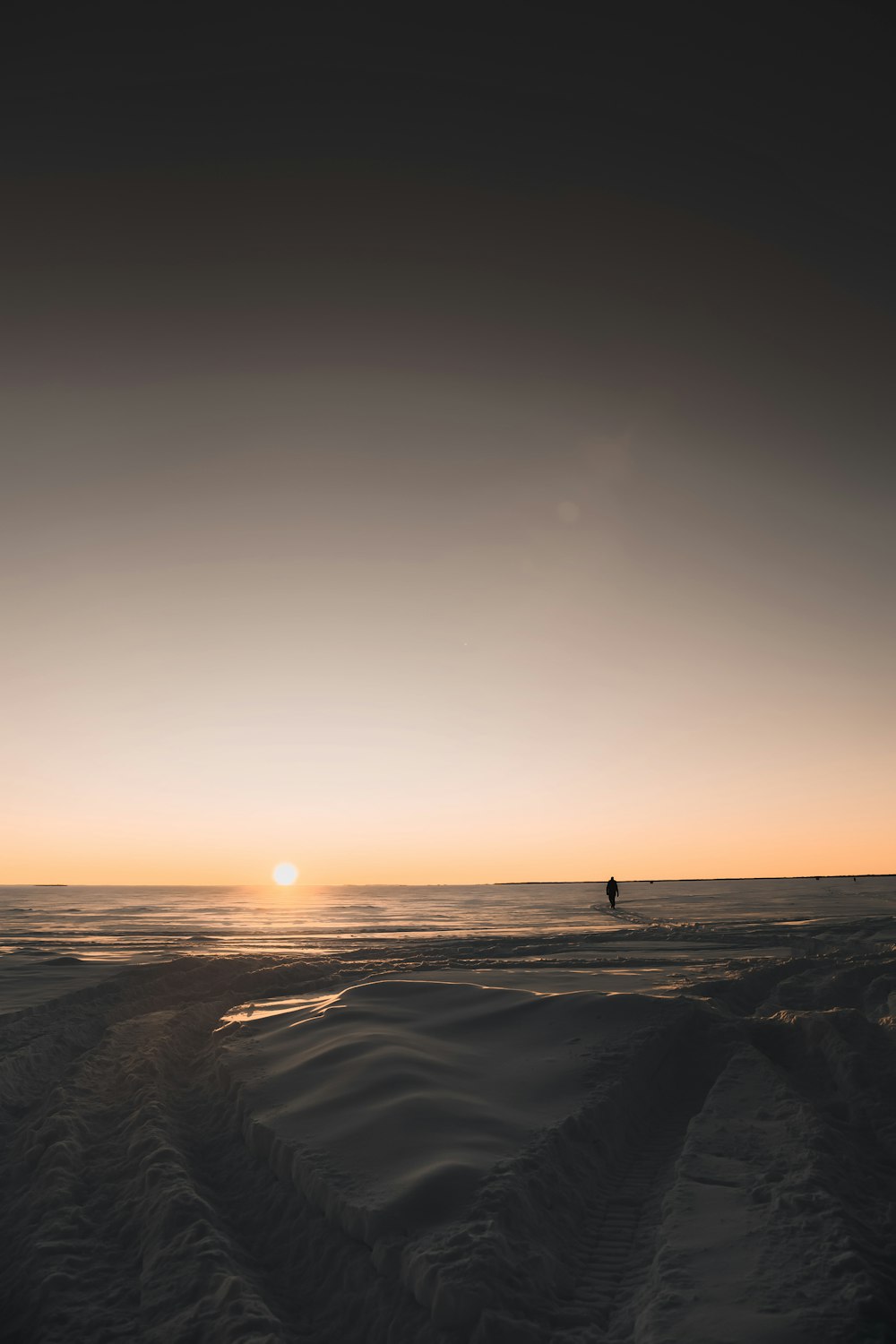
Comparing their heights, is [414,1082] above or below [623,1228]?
above

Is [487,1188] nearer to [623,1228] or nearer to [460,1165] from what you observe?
[460,1165]

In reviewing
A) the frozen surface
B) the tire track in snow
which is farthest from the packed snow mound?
the tire track in snow

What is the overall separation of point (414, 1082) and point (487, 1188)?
2.19 m

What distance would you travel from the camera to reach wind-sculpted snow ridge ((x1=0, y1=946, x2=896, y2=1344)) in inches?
179

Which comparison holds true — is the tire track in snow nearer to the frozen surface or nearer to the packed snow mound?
the frozen surface

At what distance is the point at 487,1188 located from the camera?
5480 mm

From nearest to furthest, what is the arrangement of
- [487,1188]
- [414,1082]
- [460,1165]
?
[487,1188] < [460,1165] < [414,1082]

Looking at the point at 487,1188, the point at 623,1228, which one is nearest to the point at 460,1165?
the point at 487,1188

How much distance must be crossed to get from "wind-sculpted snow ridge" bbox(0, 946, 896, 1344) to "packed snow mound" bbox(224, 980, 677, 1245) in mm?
41

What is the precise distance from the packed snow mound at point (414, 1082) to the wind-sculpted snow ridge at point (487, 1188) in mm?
41

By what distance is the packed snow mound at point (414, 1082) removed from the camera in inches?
224

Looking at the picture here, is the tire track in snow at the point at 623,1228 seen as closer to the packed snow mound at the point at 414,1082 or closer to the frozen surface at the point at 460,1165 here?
the frozen surface at the point at 460,1165

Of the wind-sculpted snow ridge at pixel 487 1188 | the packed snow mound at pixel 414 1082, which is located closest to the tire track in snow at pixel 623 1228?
the wind-sculpted snow ridge at pixel 487 1188

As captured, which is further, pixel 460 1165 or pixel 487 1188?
pixel 460 1165
